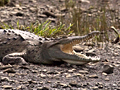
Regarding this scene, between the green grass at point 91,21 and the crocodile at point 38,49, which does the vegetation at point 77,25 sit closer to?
the green grass at point 91,21

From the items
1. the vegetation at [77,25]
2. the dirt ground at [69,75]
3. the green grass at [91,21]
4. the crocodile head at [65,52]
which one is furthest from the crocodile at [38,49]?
the green grass at [91,21]

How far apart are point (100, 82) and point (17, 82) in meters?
1.21

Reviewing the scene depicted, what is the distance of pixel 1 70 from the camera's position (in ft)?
17.6

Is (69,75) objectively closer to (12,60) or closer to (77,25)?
(12,60)

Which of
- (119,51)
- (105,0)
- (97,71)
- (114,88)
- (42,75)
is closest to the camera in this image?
(114,88)

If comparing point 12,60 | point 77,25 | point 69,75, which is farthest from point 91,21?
point 69,75

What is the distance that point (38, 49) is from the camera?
6086mm

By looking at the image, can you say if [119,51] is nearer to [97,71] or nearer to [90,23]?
[97,71]

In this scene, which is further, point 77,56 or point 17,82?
point 77,56

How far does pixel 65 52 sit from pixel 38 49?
515mm

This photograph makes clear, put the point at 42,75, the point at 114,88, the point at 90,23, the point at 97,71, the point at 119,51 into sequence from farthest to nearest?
1. the point at 90,23
2. the point at 119,51
3. the point at 97,71
4. the point at 42,75
5. the point at 114,88

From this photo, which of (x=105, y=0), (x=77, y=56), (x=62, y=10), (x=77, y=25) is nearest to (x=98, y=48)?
(x=77, y=25)

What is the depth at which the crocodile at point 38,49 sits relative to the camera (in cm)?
574

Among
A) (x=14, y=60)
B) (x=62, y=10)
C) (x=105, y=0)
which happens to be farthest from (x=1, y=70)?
(x=105, y=0)
